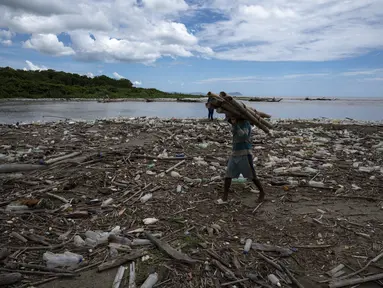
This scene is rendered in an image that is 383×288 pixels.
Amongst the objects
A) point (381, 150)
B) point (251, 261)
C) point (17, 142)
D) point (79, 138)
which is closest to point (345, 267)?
point (251, 261)

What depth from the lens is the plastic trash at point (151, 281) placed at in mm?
2736

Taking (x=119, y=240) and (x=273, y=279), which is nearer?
(x=273, y=279)

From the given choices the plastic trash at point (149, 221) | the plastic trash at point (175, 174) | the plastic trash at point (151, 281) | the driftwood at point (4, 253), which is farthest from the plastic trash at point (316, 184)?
the driftwood at point (4, 253)

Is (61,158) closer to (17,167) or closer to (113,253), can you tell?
(17,167)

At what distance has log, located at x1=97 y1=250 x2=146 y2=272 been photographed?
9.77 feet

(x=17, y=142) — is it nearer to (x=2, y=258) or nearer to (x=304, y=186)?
(x=2, y=258)

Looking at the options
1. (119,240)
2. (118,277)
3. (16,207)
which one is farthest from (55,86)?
(118,277)

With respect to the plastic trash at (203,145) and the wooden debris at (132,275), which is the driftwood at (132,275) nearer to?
the wooden debris at (132,275)

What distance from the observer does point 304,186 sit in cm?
564

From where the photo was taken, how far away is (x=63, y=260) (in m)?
3.06

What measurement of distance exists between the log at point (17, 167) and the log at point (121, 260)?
13.8 feet

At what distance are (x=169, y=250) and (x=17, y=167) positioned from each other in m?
4.68

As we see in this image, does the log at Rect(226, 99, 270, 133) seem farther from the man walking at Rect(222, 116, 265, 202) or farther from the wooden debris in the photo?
the wooden debris

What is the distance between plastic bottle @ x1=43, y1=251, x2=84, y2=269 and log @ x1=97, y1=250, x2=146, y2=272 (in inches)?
11.6
